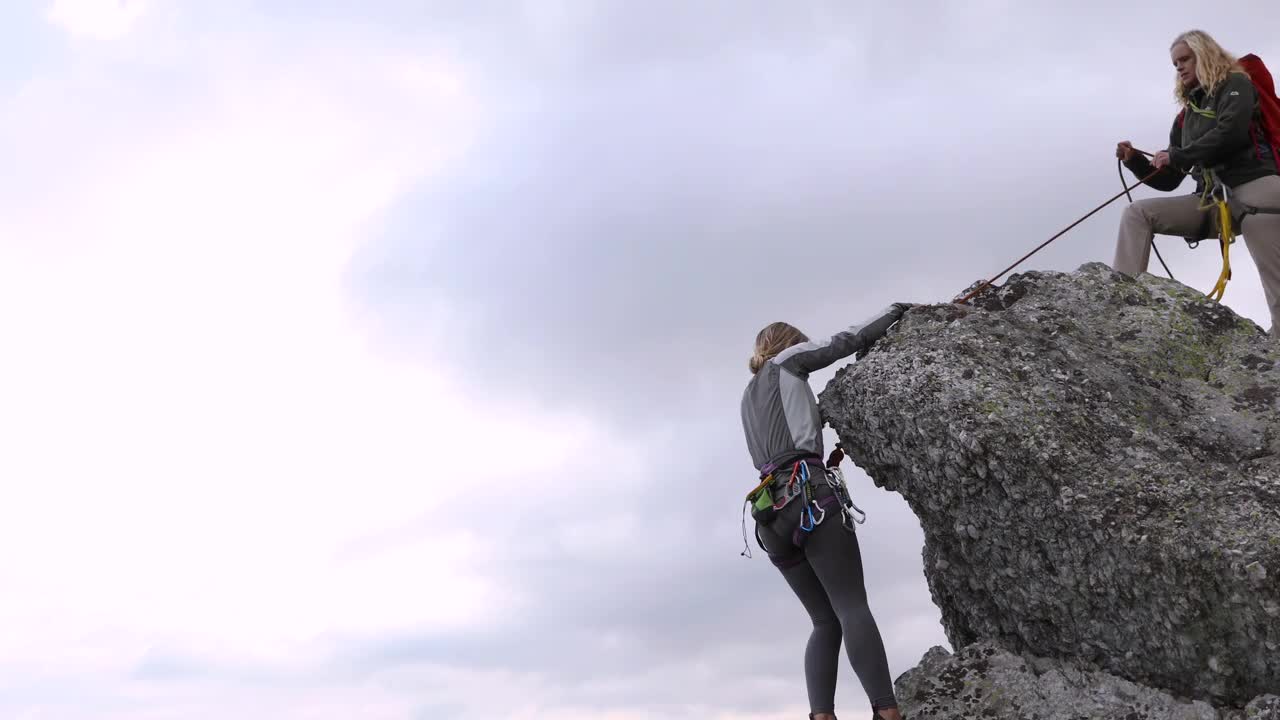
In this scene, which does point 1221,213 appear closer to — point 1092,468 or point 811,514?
point 1092,468

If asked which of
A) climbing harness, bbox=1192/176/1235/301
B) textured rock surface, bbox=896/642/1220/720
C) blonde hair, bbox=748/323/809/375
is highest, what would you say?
climbing harness, bbox=1192/176/1235/301

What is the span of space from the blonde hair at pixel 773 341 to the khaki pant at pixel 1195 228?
3202 mm

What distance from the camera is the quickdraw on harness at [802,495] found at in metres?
7.83

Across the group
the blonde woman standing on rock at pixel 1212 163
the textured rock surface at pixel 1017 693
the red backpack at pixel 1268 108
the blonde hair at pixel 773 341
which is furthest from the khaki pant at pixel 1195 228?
the textured rock surface at pixel 1017 693

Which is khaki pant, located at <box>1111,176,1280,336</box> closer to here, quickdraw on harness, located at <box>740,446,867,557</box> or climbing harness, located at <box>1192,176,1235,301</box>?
climbing harness, located at <box>1192,176,1235,301</box>

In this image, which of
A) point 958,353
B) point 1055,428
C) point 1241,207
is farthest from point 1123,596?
point 1241,207

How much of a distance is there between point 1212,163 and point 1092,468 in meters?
3.68

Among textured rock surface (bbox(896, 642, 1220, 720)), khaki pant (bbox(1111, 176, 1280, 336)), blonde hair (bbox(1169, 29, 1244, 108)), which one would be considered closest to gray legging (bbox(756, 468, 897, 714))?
textured rock surface (bbox(896, 642, 1220, 720))

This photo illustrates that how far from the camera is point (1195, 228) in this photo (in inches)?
379

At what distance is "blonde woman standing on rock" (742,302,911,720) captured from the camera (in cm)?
777

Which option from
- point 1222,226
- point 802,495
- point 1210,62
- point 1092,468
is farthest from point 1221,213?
point 802,495

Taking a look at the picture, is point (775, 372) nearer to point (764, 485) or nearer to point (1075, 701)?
point (764, 485)

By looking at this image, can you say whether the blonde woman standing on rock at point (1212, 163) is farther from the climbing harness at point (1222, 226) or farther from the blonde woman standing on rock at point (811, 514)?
the blonde woman standing on rock at point (811, 514)

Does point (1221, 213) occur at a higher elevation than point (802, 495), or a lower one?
higher
